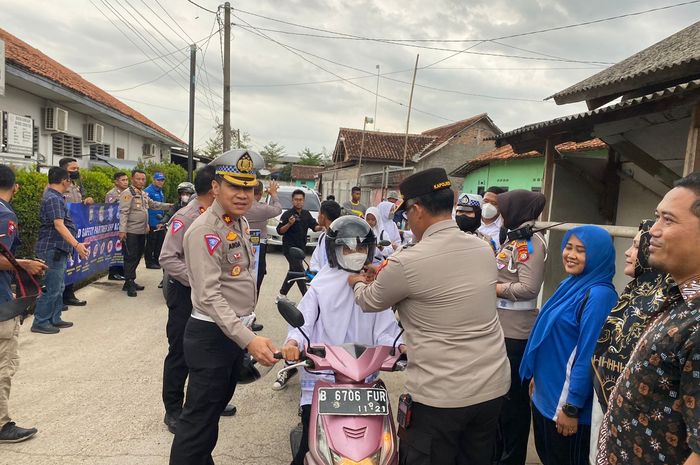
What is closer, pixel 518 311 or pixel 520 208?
pixel 518 311

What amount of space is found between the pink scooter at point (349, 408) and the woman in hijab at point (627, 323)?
0.90 metres

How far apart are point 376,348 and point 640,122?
13.1 ft

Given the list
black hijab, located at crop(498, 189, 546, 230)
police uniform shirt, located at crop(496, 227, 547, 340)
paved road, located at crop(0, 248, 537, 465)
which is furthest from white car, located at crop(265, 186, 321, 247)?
police uniform shirt, located at crop(496, 227, 547, 340)

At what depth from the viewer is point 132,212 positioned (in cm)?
749

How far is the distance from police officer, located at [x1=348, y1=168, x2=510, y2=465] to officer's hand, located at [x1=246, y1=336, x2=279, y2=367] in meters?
0.54

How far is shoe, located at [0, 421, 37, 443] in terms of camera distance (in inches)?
122

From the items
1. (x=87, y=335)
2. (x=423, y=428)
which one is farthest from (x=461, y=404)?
(x=87, y=335)

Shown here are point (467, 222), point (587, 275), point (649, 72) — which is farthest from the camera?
point (649, 72)

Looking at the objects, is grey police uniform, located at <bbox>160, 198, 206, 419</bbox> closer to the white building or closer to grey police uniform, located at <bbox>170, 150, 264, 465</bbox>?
grey police uniform, located at <bbox>170, 150, 264, 465</bbox>

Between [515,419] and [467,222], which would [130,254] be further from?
[515,419]

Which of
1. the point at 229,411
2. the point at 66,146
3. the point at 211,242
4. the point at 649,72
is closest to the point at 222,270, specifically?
the point at 211,242

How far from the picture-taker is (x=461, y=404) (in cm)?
195

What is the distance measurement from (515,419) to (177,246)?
2828mm

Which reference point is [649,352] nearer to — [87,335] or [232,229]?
[232,229]
